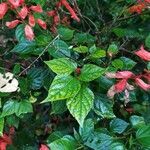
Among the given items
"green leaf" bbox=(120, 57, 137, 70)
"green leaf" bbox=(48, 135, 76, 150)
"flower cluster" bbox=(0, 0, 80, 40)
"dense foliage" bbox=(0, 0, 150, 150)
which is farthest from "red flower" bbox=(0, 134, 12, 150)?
"green leaf" bbox=(120, 57, 137, 70)

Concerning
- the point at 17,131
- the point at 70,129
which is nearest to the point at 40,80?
the point at 70,129

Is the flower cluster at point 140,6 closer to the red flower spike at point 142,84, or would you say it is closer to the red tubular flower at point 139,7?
the red tubular flower at point 139,7

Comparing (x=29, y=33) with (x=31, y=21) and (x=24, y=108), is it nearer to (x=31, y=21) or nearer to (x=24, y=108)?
(x=31, y=21)

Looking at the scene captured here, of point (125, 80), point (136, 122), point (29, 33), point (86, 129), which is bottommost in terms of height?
point (136, 122)

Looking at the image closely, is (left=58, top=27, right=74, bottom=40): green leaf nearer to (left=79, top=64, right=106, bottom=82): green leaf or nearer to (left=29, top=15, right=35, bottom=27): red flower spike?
(left=29, top=15, right=35, bottom=27): red flower spike

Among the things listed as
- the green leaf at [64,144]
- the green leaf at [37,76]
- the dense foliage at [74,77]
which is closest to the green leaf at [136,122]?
the dense foliage at [74,77]

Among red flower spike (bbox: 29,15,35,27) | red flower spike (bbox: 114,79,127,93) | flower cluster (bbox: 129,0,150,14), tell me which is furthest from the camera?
flower cluster (bbox: 129,0,150,14)

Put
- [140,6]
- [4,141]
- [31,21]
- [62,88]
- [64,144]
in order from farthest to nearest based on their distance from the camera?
[4,141] → [140,6] → [31,21] → [64,144] → [62,88]

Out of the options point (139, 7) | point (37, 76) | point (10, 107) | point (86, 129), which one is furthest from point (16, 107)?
point (139, 7)
